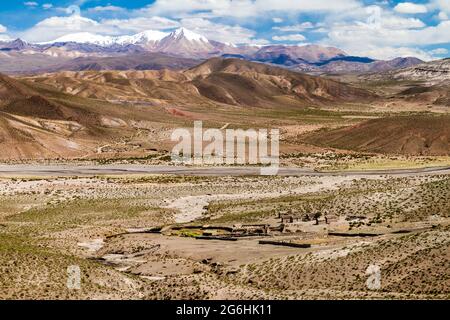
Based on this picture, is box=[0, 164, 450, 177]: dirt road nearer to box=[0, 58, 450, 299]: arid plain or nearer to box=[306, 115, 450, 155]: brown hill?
box=[0, 58, 450, 299]: arid plain

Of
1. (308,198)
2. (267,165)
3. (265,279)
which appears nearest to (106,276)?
(265,279)

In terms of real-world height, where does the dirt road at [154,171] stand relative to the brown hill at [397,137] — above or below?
below

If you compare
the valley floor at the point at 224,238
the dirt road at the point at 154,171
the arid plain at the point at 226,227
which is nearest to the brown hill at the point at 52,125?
the arid plain at the point at 226,227

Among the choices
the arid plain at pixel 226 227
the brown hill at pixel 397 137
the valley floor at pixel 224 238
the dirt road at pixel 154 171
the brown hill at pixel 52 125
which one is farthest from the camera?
the brown hill at pixel 397 137

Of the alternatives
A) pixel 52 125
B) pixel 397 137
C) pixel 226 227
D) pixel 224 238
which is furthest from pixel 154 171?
pixel 397 137

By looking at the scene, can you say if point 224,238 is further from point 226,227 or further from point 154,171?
point 154,171

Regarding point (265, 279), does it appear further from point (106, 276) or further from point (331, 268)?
point (106, 276)

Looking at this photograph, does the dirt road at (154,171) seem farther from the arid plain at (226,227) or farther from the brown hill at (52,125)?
the brown hill at (52,125)

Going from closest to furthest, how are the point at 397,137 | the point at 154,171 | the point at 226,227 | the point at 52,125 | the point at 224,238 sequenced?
the point at 224,238 < the point at 226,227 < the point at 154,171 < the point at 397,137 < the point at 52,125

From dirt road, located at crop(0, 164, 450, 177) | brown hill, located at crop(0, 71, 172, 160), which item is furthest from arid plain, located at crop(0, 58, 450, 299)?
brown hill, located at crop(0, 71, 172, 160)
